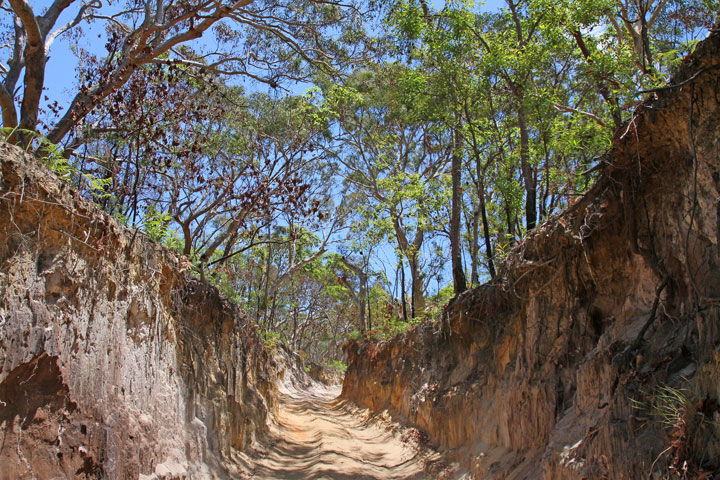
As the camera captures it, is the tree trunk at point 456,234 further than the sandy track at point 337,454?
Yes

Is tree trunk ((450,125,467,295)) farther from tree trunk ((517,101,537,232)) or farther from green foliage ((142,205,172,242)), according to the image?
green foliage ((142,205,172,242))

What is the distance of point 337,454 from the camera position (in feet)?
35.1

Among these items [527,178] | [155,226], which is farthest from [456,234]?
[155,226]

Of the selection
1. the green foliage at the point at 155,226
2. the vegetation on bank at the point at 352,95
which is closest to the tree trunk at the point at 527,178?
the vegetation on bank at the point at 352,95

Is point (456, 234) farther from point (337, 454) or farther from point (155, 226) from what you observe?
point (155, 226)

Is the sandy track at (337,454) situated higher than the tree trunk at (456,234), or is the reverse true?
the tree trunk at (456,234)

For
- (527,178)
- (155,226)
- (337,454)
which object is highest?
(527,178)

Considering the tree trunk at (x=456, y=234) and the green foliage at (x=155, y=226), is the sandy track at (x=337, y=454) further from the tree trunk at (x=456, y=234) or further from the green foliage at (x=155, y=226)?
the green foliage at (x=155, y=226)

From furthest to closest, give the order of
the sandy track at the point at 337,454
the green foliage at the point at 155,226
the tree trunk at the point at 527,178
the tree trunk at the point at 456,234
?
the tree trunk at the point at 456,234, the tree trunk at the point at 527,178, the sandy track at the point at 337,454, the green foliage at the point at 155,226

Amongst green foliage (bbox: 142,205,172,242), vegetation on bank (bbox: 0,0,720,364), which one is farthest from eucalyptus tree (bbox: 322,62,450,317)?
green foliage (bbox: 142,205,172,242)

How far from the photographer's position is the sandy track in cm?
930

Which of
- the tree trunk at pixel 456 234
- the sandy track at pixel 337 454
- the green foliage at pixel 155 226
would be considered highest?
the tree trunk at pixel 456 234

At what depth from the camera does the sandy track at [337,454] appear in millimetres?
9297

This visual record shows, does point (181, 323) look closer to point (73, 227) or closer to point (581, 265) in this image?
point (73, 227)
